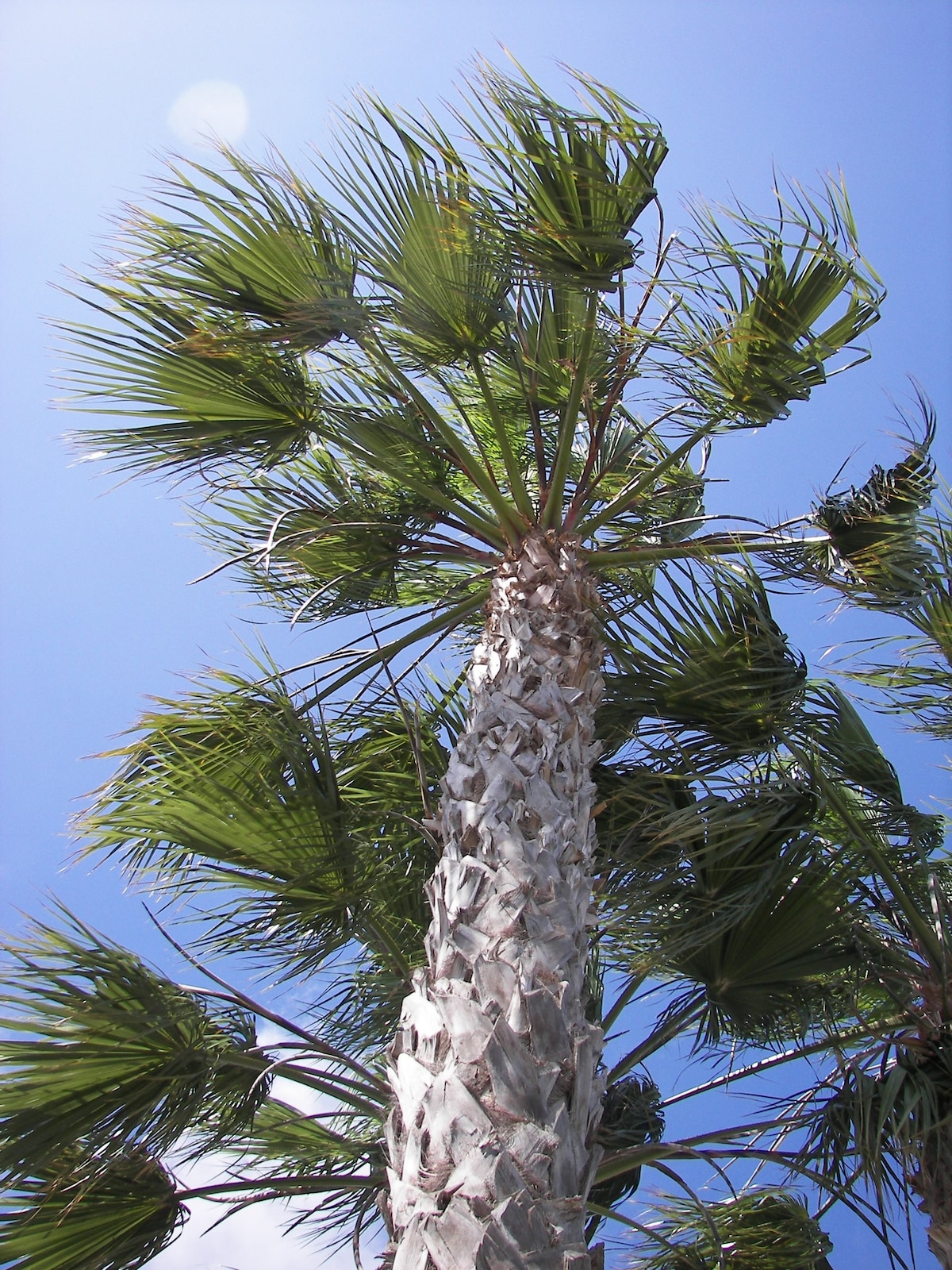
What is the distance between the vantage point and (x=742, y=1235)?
3.92m

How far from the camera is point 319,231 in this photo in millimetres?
3746

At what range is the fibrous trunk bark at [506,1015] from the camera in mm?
1972

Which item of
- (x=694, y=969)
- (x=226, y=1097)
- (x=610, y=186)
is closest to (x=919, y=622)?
(x=694, y=969)

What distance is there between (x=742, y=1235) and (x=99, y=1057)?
2.79 meters

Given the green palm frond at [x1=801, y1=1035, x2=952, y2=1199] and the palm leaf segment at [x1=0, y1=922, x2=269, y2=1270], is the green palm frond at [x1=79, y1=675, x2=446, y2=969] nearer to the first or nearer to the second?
the palm leaf segment at [x1=0, y1=922, x2=269, y2=1270]

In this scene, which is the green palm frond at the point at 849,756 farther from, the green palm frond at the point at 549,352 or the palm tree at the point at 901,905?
the green palm frond at the point at 549,352

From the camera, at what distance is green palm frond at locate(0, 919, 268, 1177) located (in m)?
2.53

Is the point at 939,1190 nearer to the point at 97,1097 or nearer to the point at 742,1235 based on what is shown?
the point at 742,1235

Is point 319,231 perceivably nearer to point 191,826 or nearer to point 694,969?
point 191,826

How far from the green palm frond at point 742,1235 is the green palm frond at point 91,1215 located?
1904 mm

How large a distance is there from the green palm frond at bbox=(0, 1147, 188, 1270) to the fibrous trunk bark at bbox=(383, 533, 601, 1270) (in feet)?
3.34

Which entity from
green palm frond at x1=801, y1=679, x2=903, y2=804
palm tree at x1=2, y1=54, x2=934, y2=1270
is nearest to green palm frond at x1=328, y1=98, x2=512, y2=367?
palm tree at x1=2, y1=54, x2=934, y2=1270

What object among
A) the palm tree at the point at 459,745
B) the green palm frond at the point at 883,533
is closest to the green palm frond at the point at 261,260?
the palm tree at the point at 459,745

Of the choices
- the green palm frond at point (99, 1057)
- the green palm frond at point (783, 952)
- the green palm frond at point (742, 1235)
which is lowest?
the green palm frond at point (99, 1057)
